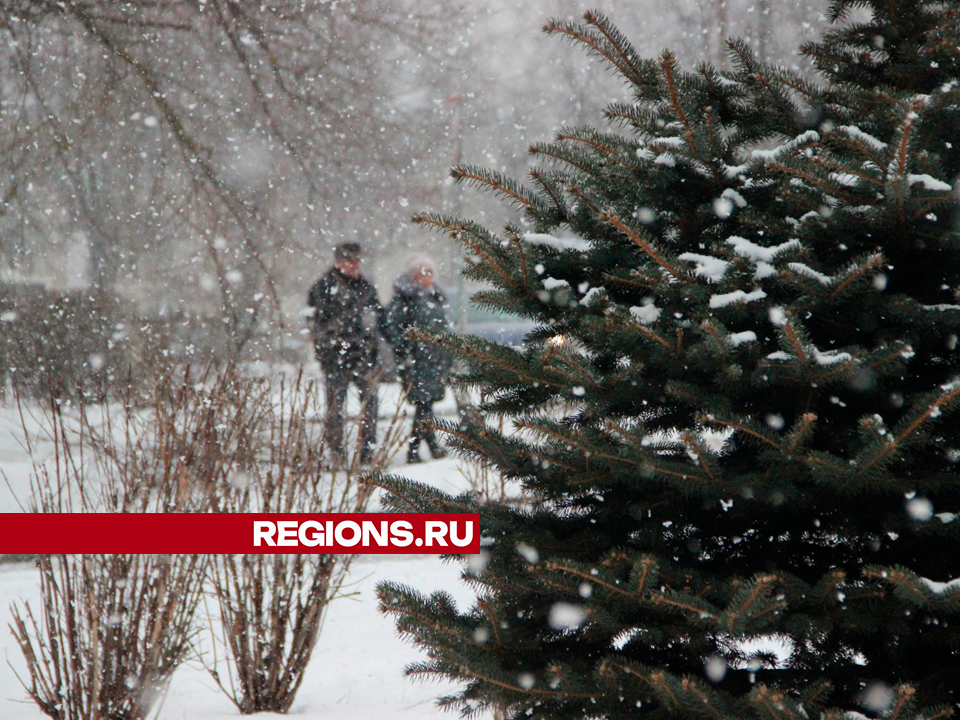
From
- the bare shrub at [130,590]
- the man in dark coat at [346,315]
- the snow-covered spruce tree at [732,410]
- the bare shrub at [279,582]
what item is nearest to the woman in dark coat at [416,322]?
the man in dark coat at [346,315]

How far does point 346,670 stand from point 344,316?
3269 mm

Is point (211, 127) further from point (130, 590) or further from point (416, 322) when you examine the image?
point (130, 590)

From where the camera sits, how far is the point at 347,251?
6.68m

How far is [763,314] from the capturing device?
5.88 feet

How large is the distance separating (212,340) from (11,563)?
2.39m

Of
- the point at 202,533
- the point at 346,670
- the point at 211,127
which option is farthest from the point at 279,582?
the point at 211,127

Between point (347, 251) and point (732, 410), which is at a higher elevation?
point (347, 251)

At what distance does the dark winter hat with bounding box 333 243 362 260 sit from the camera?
6.64 metres

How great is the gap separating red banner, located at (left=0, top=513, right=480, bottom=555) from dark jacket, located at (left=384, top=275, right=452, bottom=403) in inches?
133

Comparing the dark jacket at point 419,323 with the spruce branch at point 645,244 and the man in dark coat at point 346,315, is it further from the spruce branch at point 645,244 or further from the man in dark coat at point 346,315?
the spruce branch at point 645,244

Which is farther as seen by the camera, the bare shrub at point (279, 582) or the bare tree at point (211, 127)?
the bare tree at point (211, 127)

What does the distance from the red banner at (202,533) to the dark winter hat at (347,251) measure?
3272 millimetres

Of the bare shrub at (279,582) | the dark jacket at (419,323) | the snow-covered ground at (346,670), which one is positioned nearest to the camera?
the bare shrub at (279,582)

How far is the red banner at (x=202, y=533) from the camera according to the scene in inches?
120
